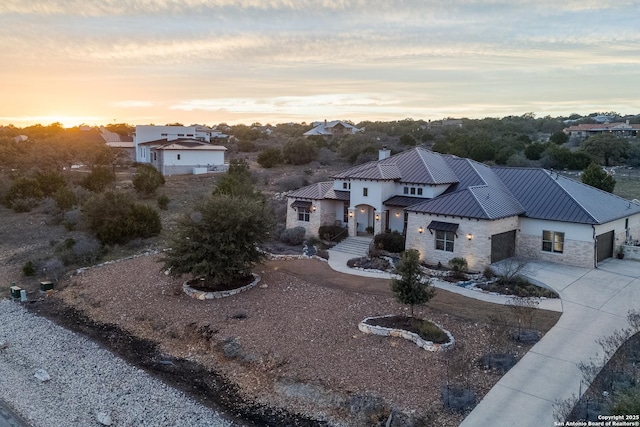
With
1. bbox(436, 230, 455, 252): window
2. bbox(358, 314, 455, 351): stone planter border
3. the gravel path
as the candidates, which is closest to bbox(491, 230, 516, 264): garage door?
bbox(436, 230, 455, 252): window

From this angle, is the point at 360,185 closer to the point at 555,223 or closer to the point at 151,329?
the point at 555,223

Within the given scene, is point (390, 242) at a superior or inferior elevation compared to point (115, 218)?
inferior

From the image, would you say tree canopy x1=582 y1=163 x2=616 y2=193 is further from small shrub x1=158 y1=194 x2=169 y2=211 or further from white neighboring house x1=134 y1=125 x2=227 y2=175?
white neighboring house x1=134 y1=125 x2=227 y2=175

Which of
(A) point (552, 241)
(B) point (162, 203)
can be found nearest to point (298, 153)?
(B) point (162, 203)

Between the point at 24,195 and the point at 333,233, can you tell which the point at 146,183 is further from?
the point at 333,233

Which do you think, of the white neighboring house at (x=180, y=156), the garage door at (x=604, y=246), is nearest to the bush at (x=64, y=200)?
the white neighboring house at (x=180, y=156)

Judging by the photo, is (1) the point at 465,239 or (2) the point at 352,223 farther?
(2) the point at 352,223

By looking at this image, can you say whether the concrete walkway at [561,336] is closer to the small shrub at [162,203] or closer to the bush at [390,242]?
the bush at [390,242]

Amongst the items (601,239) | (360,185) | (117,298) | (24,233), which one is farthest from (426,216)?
(24,233)
